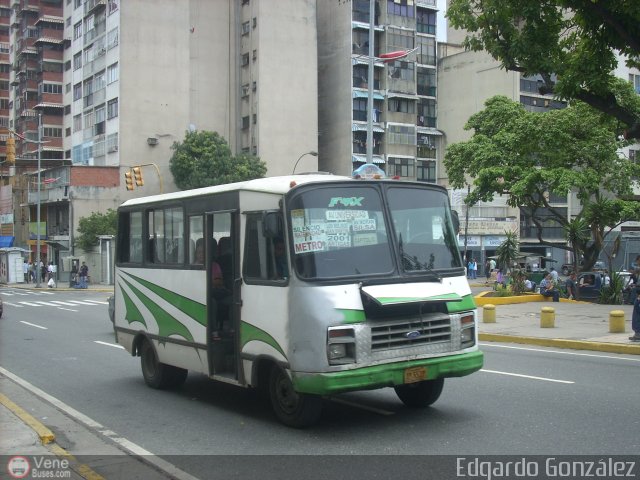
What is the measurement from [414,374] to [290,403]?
1.42m

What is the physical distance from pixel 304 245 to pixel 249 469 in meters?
2.32

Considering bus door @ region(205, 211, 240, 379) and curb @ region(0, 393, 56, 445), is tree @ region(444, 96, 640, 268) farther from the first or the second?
curb @ region(0, 393, 56, 445)

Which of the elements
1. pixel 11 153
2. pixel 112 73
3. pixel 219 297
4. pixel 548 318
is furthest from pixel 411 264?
pixel 112 73

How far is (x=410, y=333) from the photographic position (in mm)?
7676

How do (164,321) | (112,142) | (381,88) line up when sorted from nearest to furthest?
(164,321)
(112,142)
(381,88)

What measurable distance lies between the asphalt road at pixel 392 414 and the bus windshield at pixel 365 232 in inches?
69.4

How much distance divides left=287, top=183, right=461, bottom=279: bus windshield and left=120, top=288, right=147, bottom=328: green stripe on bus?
4.34 m

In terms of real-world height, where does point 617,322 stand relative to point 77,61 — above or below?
below

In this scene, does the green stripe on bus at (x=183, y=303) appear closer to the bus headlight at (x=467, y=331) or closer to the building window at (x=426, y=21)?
the bus headlight at (x=467, y=331)

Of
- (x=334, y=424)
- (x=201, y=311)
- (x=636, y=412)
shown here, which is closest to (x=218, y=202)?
(x=201, y=311)

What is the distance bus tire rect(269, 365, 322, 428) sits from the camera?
7.80 metres

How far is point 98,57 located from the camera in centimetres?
6312

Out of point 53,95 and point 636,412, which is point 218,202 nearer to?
point 636,412

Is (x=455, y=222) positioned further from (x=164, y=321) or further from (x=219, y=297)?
(x=164, y=321)
